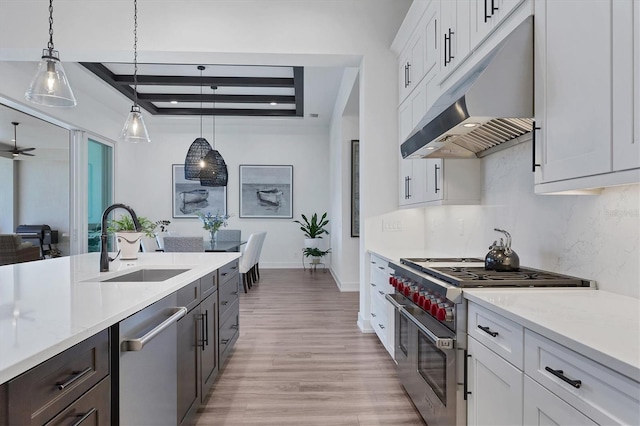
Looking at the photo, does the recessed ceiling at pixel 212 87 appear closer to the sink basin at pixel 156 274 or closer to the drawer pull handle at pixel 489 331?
the sink basin at pixel 156 274

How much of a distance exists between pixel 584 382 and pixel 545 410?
0.21m

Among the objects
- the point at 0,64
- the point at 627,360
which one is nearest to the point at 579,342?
the point at 627,360

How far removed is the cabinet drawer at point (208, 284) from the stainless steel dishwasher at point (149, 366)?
1.55 ft

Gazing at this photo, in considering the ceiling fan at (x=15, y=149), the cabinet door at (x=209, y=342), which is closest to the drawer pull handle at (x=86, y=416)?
the cabinet door at (x=209, y=342)

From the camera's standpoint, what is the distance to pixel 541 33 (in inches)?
60.2

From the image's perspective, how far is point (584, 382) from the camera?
95 centimetres

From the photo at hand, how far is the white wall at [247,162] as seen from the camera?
8266 mm

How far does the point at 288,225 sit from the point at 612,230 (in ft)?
23.4

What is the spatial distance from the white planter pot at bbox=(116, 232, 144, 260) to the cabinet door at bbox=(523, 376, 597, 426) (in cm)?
234

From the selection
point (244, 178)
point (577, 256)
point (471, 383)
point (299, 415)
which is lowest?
point (299, 415)

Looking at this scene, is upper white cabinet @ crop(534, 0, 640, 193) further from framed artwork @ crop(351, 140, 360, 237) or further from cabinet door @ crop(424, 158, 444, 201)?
framed artwork @ crop(351, 140, 360, 237)

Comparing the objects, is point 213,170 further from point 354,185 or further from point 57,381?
point 57,381

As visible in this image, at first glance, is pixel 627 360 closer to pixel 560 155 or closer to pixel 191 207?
pixel 560 155

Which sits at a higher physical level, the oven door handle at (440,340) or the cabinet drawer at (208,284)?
the cabinet drawer at (208,284)
